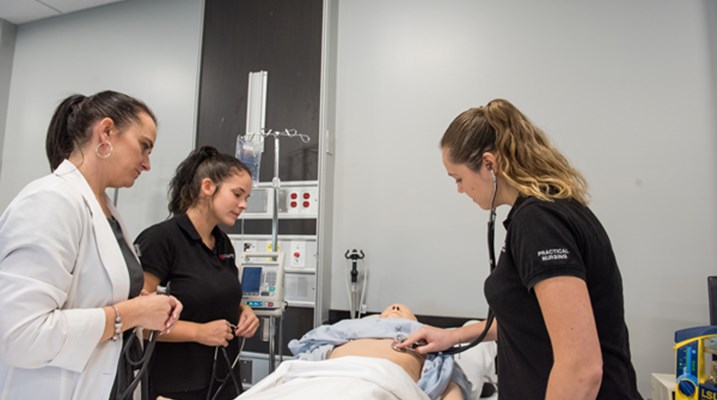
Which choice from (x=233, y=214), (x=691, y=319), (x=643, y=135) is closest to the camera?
(x=233, y=214)

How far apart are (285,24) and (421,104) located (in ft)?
3.36

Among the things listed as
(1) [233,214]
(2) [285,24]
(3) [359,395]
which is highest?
(2) [285,24]

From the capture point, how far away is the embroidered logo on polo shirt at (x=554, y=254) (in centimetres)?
79

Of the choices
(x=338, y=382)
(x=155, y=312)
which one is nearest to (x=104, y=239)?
(x=155, y=312)

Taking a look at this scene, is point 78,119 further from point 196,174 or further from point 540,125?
point 540,125

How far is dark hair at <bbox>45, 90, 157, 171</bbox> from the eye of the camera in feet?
3.59

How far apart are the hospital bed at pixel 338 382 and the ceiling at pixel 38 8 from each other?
10.6 feet

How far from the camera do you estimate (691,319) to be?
78.2 inches

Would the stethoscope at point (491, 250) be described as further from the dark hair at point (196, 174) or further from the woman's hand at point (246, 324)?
the dark hair at point (196, 174)

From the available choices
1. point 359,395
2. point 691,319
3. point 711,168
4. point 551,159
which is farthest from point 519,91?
point 359,395

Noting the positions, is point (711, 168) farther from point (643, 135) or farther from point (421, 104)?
point (421, 104)

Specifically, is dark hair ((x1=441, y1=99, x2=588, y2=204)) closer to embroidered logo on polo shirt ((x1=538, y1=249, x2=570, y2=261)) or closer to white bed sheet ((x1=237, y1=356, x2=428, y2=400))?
embroidered logo on polo shirt ((x1=538, y1=249, x2=570, y2=261))

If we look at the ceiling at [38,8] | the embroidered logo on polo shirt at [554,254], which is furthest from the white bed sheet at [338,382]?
the ceiling at [38,8]

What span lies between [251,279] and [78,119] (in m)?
1.11
